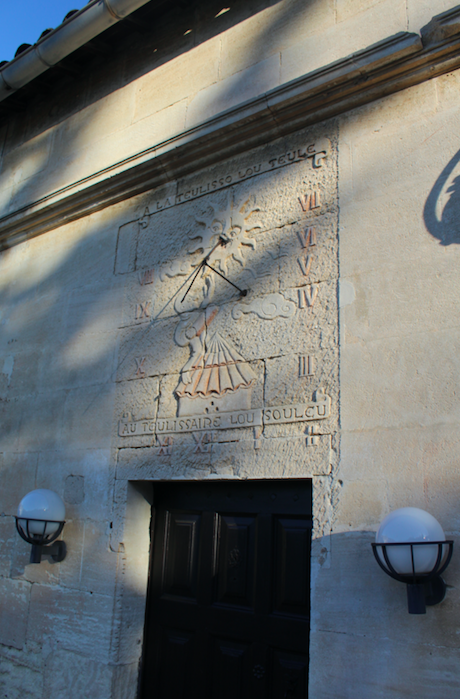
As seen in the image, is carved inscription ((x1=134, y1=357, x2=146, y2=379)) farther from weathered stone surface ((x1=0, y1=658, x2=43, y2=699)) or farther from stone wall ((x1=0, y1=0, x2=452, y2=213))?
weathered stone surface ((x1=0, y1=658, x2=43, y2=699))

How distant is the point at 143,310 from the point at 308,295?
1333mm

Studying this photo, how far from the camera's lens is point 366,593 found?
267 centimetres

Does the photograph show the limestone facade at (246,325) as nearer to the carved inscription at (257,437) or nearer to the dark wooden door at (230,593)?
the carved inscription at (257,437)

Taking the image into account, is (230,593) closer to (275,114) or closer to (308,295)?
(308,295)

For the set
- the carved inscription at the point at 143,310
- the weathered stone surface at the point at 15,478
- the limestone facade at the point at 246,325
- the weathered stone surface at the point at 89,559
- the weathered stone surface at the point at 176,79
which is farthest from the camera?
the weathered stone surface at the point at 15,478

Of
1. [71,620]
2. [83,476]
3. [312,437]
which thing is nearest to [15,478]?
[83,476]

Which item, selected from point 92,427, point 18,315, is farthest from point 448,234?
point 18,315

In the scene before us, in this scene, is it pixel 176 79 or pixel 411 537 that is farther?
pixel 176 79

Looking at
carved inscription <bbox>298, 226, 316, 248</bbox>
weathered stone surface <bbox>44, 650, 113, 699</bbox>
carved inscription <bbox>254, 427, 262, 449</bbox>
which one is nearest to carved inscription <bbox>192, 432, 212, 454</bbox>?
carved inscription <bbox>254, 427, 262, 449</bbox>

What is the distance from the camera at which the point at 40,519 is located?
12.3 ft

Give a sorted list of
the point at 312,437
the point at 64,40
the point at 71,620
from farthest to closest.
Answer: the point at 64,40 < the point at 71,620 < the point at 312,437

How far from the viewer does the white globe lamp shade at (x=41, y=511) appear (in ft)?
12.3

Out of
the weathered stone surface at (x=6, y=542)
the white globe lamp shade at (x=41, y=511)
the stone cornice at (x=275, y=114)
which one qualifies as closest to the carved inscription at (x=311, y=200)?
the stone cornice at (x=275, y=114)

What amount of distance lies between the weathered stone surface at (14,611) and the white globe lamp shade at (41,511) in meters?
0.60
